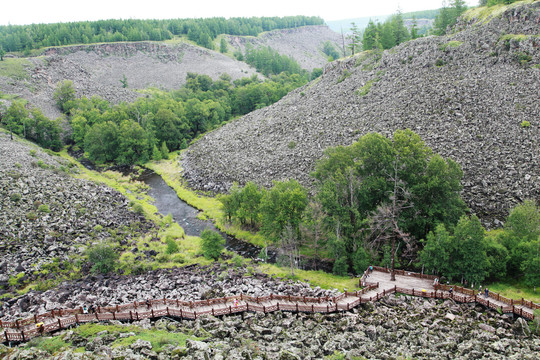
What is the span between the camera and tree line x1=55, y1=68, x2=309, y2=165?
99.1 m

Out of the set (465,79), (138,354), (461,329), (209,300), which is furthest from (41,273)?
(465,79)

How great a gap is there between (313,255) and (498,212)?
23.8 metres

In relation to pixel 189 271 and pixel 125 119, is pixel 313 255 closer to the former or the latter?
pixel 189 271

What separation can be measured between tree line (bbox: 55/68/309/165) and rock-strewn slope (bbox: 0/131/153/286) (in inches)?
1001

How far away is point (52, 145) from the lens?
4001 inches

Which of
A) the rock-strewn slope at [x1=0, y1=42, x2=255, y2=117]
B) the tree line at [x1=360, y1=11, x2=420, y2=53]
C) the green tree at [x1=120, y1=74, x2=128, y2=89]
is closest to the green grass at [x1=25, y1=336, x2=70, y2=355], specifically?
the tree line at [x1=360, y1=11, x2=420, y2=53]

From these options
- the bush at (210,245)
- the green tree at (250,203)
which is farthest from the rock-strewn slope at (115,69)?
the bush at (210,245)

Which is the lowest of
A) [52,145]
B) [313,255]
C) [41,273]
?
[313,255]

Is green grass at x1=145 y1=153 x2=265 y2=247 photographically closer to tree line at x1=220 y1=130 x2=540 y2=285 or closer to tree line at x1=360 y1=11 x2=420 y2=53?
tree line at x1=220 y1=130 x2=540 y2=285

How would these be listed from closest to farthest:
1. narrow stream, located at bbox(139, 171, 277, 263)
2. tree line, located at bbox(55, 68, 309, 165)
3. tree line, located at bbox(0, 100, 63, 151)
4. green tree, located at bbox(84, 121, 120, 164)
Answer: narrow stream, located at bbox(139, 171, 277, 263) → tree line, located at bbox(0, 100, 63, 151) → green tree, located at bbox(84, 121, 120, 164) → tree line, located at bbox(55, 68, 309, 165)

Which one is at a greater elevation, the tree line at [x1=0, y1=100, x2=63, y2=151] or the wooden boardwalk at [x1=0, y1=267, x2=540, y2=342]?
the tree line at [x1=0, y1=100, x2=63, y2=151]

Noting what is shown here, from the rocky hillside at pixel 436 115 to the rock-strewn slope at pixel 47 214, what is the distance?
70.0 ft

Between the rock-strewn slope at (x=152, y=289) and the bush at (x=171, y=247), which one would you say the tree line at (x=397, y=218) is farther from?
the bush at (x=171, y=247)

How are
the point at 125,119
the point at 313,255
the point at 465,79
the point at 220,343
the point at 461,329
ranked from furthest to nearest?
the point at 125,119 → the point at 465,79 → the point at 313,255 → the point at 461,329 → the point at 220,343
